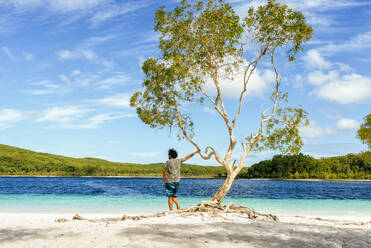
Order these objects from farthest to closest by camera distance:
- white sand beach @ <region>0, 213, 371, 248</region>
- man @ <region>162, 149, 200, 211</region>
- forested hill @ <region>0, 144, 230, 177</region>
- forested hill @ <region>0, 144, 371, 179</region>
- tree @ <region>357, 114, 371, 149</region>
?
forested hill @ <region>0, 144, 230, 177</region> → forested hill @ <region>0, 144, 371, 179</region> → tree @ <region>357, 114, 371, 149</region> → man @ <region>162, 149, 200, 211</region> → white sand beach @ <region>0, 213, 371, 248</region>

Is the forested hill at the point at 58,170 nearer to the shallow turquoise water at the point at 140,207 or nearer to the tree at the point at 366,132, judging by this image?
the tree at the point at 366,132

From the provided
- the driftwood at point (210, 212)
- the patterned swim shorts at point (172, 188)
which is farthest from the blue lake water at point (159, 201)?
the driftwood at point (210, 212)

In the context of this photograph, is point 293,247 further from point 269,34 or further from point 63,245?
point 269,34

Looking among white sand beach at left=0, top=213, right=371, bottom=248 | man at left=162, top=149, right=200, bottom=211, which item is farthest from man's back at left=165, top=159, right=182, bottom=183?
white sand beach at left=0, top=213, right=371, bottom=248

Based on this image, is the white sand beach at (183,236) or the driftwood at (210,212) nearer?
the white sand beach at (183,236)

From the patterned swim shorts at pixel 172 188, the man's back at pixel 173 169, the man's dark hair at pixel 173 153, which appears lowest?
the patterned swim shorts at pixel 172 188

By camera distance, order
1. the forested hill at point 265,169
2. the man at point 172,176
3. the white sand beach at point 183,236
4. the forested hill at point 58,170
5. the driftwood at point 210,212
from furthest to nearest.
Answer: the forested hill at point 58,170 → the forested hill at point 265,169 → the man at point 172,176 → the driftwood at point 210,212 → the white sand beach at point 183,236

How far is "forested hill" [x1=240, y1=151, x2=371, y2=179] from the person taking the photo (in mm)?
123500

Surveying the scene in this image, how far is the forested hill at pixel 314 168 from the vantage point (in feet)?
405

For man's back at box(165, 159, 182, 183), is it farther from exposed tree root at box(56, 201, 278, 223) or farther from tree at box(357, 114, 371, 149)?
tree at box(357, 114, 371, 149)

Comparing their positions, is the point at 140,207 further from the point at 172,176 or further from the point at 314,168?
the point at 314,168

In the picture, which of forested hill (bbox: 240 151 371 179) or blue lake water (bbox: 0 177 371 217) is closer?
blue lake water (bbox: 0 177 371 217)

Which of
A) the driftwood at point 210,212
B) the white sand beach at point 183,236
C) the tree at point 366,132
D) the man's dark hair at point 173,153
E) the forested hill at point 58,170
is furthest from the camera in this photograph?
the forested hill at point 58,170

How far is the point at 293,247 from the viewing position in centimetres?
709
